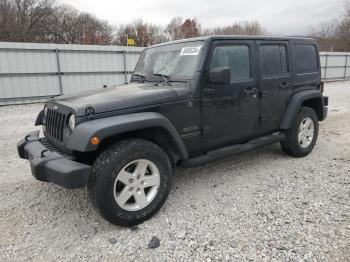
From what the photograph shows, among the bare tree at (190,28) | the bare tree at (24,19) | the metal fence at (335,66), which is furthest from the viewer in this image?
the bare tree at (190,28)

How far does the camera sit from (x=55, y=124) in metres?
3.33

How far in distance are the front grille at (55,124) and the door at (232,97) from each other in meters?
1.61

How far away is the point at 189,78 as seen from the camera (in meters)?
3.55

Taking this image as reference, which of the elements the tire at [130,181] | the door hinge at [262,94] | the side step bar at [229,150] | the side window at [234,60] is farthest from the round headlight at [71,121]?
the door hinge at [262,94]

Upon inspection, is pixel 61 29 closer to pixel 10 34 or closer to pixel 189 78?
pixel 10 34

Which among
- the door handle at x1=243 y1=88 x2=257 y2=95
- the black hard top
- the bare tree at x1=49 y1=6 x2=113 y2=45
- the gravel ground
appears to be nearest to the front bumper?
the gravel ground

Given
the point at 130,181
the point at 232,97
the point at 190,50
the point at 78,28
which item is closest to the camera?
the point at 130,181

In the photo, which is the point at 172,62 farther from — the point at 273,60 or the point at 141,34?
the point at 141,34

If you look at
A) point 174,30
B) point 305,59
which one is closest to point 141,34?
point 174,30

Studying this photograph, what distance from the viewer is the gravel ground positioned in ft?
8.66

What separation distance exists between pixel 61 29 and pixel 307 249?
32327mm

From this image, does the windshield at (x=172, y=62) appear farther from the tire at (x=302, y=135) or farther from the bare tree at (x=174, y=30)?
the bare tree at (x=174, y=30)

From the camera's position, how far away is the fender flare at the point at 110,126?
270 centimetres

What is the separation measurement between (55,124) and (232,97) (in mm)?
2176
